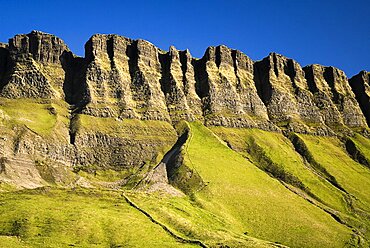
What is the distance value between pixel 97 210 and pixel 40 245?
26.2 meters

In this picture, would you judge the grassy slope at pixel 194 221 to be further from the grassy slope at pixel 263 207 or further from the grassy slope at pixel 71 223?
the grassy slope at pixel 263 207

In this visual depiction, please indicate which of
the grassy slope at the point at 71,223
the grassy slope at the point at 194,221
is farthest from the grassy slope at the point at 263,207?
the grassy slope at the point at 71,223

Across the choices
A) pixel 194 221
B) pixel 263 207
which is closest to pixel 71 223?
pixel 194 221

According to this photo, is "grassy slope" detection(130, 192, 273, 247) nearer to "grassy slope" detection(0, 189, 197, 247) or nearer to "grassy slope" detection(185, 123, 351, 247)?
"grassy slope" detection(0, 189, 197, 247)

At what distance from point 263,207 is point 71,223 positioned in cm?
7792

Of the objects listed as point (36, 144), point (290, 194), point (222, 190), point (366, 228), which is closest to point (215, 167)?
point (222, 190)

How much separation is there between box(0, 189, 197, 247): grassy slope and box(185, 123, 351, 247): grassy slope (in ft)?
139

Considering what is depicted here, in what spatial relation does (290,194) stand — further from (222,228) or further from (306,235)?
(222,228)

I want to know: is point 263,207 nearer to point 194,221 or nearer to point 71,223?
point 194,221

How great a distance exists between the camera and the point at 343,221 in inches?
6609

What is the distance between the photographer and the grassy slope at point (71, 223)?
4355 inches

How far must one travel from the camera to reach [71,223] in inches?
4621

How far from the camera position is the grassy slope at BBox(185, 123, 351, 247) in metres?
151

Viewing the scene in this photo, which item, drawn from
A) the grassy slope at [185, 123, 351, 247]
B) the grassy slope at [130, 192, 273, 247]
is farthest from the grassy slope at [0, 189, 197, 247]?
the grassy slope at [185, 123, 351, 247]
